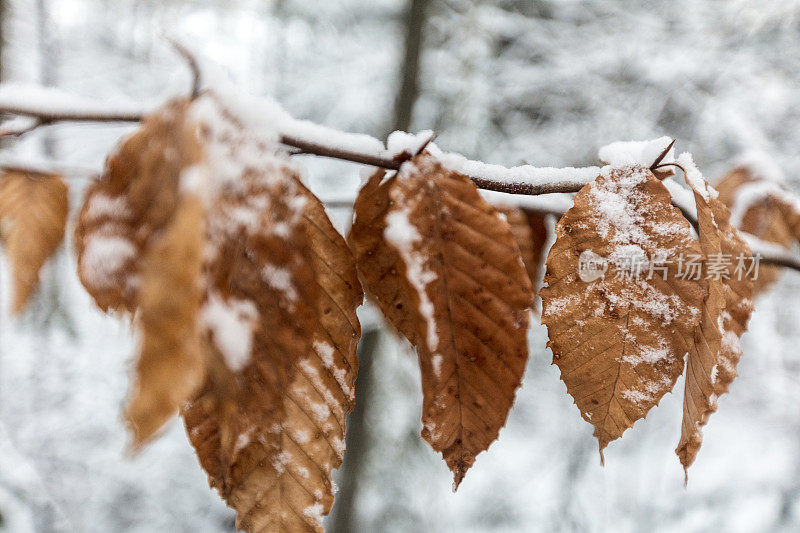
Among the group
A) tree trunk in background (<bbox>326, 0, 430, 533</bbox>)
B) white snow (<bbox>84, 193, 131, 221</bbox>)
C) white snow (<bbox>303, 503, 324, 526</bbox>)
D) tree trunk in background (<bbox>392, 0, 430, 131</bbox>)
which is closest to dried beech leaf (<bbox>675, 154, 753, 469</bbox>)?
white snow (<bbox>303, 503, 324, 526</bbox>)

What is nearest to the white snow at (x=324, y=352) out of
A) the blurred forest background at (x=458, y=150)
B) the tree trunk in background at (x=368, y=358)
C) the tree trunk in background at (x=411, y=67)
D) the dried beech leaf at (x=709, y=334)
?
the dried beech leaf at (x=709, y=334)

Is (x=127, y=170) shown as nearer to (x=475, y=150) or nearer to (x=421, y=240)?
(x=421, y=240)

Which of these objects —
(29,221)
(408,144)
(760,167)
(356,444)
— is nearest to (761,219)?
(760,167)

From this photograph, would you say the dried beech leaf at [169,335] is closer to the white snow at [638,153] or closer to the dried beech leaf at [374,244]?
the dried beech leaf at [374,244]

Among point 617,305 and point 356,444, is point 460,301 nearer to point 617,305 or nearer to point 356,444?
point 617,305

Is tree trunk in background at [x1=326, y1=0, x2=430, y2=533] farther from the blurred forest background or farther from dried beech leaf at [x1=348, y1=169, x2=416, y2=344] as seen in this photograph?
dried beech leaf at [x1=348, y1=169, x2=416, y2=344]
